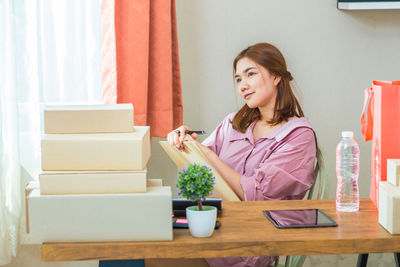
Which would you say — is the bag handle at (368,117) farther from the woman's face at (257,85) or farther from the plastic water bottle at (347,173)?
the woman's face at (257,85)

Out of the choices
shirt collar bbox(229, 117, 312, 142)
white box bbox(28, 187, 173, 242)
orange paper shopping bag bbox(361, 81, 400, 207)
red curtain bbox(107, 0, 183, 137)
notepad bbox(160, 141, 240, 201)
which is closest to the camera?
white box bbox(28, 187, 173, 242)

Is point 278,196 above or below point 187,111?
below

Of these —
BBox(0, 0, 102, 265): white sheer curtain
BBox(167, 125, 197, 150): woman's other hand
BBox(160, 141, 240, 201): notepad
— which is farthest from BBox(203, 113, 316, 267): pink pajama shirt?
BBox(0, 0, 102, 265): white sheer curtain

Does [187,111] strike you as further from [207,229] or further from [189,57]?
[207,229]

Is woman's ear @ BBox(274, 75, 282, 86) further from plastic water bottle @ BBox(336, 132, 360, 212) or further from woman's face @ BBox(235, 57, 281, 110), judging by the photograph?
plastic water bottle @ BBox(336, 132, 360, 212)

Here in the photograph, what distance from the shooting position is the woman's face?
199 cm

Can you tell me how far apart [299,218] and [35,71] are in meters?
1.53

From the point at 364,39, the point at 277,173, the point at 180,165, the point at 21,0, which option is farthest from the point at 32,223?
the point at 364,39

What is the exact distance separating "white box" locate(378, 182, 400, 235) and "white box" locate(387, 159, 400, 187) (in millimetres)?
20

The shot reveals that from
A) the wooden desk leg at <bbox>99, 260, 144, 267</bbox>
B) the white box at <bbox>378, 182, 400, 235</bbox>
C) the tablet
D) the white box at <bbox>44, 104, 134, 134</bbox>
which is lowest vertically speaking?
the wooden desk leg at <bbox>99, 260, 144, 267</bbox>

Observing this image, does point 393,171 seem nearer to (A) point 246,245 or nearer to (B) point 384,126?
(B) point 384,126

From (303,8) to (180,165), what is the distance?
124 centimetres

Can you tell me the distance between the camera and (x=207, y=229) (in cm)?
107

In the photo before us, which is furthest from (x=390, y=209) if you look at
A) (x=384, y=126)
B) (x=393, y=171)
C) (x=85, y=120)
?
(x=85, y=120)
